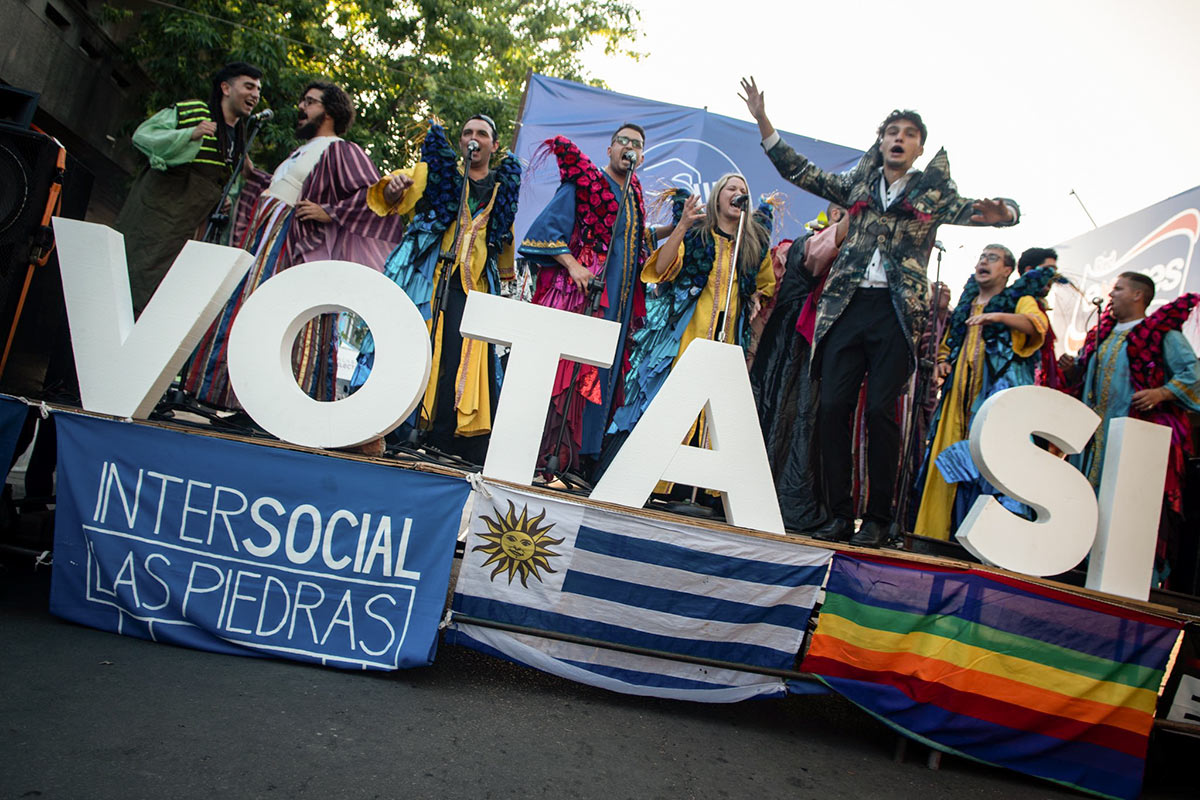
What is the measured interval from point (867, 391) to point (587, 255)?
160cm

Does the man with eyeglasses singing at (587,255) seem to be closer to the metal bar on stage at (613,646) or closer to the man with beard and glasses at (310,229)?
the man with beard and glasses at (310,229)

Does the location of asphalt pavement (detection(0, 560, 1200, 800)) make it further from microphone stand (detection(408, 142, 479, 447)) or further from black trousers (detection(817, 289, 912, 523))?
microphone stand (detection(408, 142, 479, 447))

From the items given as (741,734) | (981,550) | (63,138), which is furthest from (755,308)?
(63,138)

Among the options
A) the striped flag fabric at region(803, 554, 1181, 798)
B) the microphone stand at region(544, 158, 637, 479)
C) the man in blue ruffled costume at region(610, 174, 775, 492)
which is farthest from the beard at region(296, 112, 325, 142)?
the striped flag fabric at region(803, 554, 1181, 798)

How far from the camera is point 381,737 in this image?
2.16 metres

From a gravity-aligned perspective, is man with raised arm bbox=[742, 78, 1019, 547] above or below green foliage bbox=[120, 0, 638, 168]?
below

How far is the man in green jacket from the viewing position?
3928 mm

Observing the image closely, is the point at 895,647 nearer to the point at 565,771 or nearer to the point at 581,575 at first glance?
the point at 581,575

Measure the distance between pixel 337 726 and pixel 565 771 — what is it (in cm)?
63

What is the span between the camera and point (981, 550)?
9.38 ft

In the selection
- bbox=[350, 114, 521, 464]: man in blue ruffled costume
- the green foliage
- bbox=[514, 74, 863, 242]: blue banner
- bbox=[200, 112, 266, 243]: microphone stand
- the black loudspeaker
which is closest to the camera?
the black loudspeaker

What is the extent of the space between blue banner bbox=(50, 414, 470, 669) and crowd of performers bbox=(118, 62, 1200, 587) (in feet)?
3.69

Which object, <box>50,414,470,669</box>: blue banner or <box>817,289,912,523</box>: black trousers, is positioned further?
<box>817,289,912,523</box>: black trousers

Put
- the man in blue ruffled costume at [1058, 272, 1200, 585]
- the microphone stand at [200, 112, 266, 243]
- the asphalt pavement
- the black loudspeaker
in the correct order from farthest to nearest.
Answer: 1. the man in blue ruffled costume at [1058, 272, 1200, 585]
2. the microphone stand at [200, 112, 266, 243]
3. the black loudspeaker
4. the asphalt pavement
